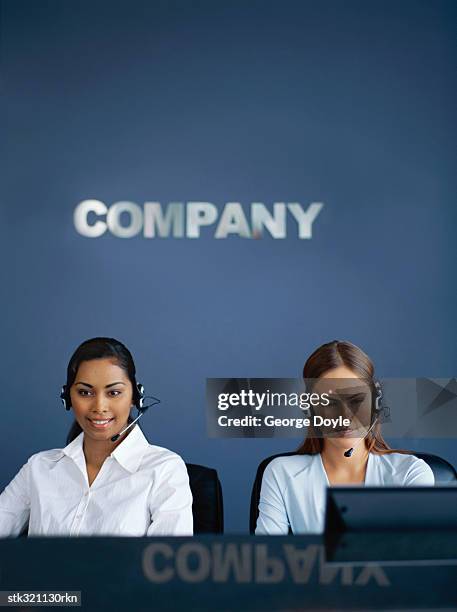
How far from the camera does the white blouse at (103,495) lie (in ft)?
6.72

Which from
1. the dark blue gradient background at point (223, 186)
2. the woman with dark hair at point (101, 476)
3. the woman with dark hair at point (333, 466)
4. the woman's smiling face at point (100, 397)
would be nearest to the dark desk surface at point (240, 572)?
the woman with dark hair at point (101, 476)

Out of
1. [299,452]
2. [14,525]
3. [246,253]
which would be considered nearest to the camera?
[14,525]

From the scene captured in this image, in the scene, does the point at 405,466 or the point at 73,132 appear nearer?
the point at 405,466

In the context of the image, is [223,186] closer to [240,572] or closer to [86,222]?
[86,222]

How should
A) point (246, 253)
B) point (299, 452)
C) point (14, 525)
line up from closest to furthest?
point (14, 525), point (299, 452), point (246, 253)

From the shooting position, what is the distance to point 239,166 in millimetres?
3217

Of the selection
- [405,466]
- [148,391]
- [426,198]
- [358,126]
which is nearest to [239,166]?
[358,126]

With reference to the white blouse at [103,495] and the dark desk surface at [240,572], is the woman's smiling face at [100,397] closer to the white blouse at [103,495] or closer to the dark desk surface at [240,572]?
the white blouse at [103,495]

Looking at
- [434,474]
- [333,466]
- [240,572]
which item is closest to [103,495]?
[333,466]

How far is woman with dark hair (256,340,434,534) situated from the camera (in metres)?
2.16

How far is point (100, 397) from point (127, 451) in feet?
0.62

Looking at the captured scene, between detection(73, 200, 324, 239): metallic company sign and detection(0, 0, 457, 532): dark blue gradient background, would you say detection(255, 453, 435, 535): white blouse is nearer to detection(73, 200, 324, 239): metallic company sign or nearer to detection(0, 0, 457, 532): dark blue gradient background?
detection(0, 0, 457, 532): dark blue gradient background

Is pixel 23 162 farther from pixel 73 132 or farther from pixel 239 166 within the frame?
pixel 239 166

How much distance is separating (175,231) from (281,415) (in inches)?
35.5
